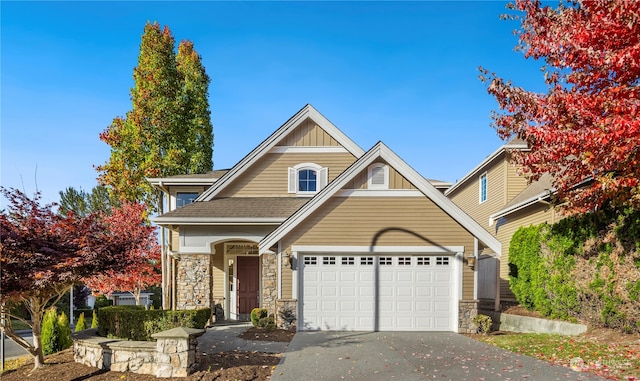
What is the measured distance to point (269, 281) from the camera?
14922 mm

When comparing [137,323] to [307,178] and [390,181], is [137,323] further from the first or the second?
[307,178]

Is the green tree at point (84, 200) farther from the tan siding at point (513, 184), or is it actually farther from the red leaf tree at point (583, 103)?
the red leaf tree at point (583, 103)

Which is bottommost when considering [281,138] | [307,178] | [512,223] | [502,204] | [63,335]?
[63,335]

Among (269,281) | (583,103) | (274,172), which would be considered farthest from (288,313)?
(583,103)

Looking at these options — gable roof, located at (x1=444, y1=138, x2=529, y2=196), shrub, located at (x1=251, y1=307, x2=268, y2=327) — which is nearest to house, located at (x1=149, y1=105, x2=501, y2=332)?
shrub, located at (x1=251, y1=307, x2=268, y2=327)

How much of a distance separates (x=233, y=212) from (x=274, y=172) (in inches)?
102

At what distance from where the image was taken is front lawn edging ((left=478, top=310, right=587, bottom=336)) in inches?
478

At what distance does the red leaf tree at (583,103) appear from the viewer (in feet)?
30.2

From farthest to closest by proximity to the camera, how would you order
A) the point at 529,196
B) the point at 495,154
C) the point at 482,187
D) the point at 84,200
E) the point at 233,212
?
the point at 84,200 < the point at 482,187 < the point at 495,154 < the point at 529,196 < the point at 233,212

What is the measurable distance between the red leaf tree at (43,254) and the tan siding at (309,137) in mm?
8343

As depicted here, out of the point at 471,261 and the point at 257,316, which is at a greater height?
the point at 471,261

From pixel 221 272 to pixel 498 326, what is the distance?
9880 mm

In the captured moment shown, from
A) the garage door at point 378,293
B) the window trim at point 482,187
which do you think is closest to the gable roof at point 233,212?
the garage door at point 378,293

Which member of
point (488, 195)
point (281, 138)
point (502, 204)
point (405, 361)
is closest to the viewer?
point (405, 361)
